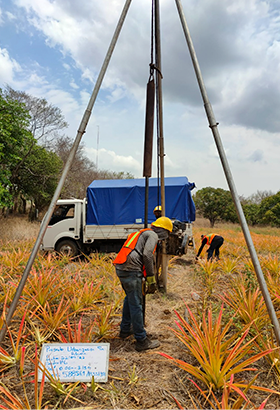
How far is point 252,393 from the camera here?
2.34 metres

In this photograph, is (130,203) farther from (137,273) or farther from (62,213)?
(137,273)

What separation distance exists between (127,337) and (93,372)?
3.40 feet

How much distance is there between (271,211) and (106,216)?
22.2m

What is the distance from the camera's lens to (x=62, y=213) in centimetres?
892

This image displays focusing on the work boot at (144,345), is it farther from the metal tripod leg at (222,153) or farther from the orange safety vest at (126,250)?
the metal tripod leg at (222,153)

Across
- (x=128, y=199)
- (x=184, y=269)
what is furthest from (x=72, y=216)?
(x=184, y=269)

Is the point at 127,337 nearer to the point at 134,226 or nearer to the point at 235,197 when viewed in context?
the point at 235,197

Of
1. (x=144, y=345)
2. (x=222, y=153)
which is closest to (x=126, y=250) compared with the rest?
(x=144, y=345)

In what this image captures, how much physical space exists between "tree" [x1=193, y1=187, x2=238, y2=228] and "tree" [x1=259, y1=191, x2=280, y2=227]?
3.07m

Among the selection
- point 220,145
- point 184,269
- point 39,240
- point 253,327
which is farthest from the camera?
point 184,269

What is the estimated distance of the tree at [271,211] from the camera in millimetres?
25594

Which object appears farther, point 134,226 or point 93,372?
point 134,226

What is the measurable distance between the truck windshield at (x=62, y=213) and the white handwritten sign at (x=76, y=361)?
6.60 metres


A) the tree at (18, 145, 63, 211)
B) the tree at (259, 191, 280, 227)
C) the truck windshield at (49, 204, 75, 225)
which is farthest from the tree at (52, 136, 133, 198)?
the tree at (259, 191, 280, 227)
